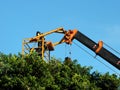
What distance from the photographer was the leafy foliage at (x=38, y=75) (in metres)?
41.2

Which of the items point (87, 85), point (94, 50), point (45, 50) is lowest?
point (87, 85)

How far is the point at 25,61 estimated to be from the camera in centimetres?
4253

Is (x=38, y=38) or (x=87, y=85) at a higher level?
(x=38, y=38)

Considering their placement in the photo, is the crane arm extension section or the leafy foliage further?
the crane arm extension section

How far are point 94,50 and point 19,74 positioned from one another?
10425 millimetres

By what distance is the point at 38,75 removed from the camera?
140 ft

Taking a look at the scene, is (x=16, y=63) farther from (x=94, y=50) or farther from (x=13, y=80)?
(x=94, y=50)

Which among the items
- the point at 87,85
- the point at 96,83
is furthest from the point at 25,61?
the point at 96,83

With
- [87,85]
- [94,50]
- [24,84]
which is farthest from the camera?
[94,50]

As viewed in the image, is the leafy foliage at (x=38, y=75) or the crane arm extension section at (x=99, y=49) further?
the crane arm extension section at (x=99, y=49)

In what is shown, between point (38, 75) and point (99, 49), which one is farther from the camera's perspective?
point (99, 49)

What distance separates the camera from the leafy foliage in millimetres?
41156

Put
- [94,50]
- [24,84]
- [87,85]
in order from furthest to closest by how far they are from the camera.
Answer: [94,50] → [87,85] → [24,84]

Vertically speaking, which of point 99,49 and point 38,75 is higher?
point 99,49
